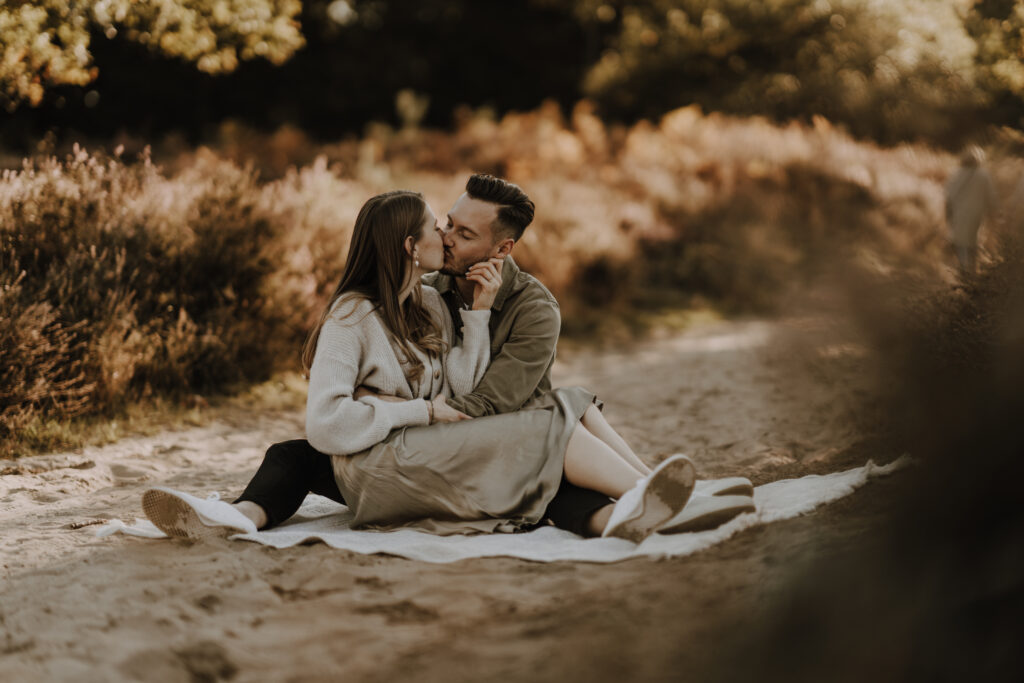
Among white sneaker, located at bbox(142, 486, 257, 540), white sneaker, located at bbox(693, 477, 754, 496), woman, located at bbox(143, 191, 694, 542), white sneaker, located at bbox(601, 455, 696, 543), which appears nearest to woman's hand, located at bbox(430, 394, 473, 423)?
woman, located at bbox(143, 191, 694, 542)

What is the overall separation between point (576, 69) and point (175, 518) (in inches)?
864

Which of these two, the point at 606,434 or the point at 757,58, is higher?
the point at 757,58

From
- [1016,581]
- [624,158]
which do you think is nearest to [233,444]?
[1016,581]

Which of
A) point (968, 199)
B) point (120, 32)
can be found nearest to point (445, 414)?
point (120, 32)

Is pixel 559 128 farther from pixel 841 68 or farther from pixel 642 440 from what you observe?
pixel 642 440

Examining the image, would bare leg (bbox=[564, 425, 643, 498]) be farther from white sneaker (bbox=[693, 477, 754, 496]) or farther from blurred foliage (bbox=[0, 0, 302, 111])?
blurred foliage (bbox=[0, 0, 302, 111])

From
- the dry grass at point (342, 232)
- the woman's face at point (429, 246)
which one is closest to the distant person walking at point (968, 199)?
the dry grass at point (342, 232)

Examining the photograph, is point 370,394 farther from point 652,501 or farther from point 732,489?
point 732,489

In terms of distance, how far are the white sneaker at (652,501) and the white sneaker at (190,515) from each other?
1433mm

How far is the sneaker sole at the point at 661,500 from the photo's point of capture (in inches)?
129

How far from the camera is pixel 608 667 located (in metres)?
2.46

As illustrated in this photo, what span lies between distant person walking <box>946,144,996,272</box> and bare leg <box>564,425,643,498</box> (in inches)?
188

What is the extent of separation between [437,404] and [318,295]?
14.3 feet

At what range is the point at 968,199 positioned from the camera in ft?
25.9
